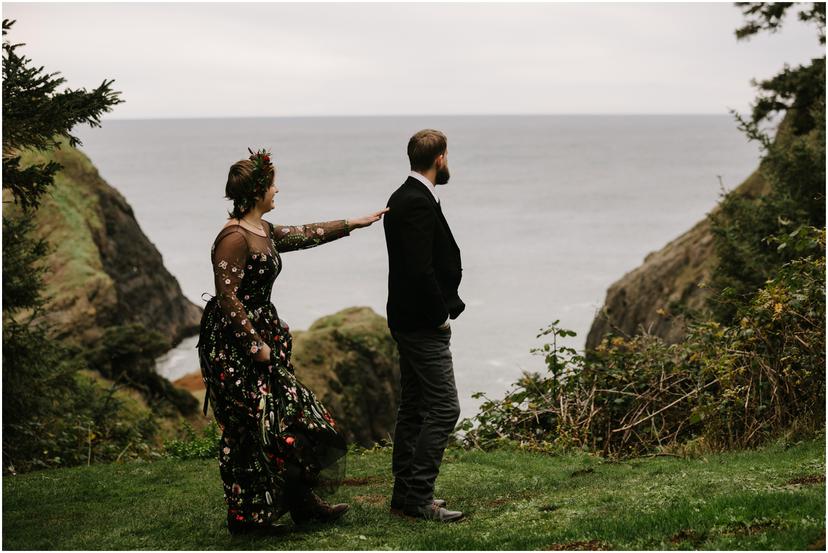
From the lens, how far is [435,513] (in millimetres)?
6578

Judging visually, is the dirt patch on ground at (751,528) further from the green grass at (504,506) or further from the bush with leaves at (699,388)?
the bush with leaves at (699,388)

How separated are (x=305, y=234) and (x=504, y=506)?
2435 mm

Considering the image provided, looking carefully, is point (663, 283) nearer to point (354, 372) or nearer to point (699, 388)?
point (354, 372)

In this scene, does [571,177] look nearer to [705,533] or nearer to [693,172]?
[693,172]

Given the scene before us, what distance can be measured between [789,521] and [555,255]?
4998cm

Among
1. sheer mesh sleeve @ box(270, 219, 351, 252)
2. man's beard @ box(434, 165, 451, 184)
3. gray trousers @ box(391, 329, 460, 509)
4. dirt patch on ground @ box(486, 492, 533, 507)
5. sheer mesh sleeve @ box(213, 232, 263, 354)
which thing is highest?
man's beard @ box(434, 165, 451, 184)

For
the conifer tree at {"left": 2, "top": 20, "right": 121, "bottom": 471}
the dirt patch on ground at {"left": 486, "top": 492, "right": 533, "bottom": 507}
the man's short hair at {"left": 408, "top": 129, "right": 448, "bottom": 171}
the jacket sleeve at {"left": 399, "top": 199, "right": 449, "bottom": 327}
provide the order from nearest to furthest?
1. the jacket sleeve at {"left": 399, "top": 199, "right": 449, "bottom": 327}
2. the man's short hair at {"left": 408, "top": 129, "right": 448, "bottom": 171}
3. the dirt patch on ground at {"left": 486, "top": 492, "right": 533, "bottom": 507}
4. the conifer tree at {"left": 2, "top": 20, "right": 121, "bottom": 471}

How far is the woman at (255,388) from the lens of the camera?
619cm

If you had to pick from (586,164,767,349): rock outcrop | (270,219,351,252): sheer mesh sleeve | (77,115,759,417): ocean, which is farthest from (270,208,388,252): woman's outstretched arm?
(77,115,759,417): ocean

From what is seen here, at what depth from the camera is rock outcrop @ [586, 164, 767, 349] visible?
19516mm

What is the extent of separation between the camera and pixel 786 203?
562 inches

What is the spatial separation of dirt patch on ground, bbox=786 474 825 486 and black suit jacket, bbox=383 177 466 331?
2702 millimetres

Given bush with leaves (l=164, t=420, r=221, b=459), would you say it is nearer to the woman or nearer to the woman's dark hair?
the woman

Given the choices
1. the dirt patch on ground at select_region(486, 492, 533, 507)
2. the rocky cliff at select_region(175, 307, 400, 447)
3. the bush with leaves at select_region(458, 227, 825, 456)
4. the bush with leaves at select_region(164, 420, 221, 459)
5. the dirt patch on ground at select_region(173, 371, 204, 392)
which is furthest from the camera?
the dirt patch on ground at select_region(173, 371, 204, 392)
